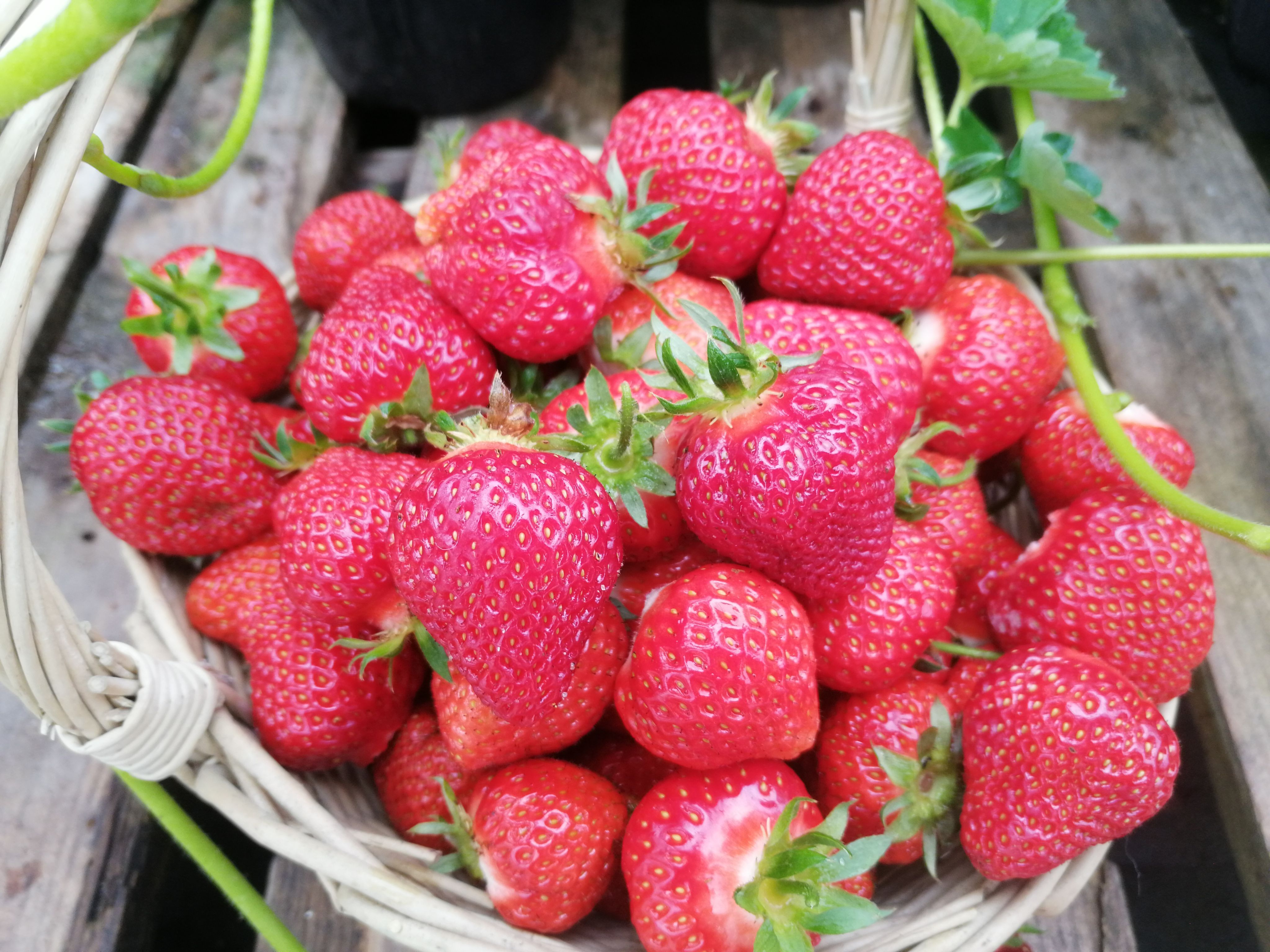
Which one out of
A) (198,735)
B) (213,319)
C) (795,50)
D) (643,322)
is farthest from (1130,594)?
(795,50)

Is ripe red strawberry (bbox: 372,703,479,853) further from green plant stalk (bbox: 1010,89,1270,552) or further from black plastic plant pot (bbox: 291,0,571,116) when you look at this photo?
black plastic plant pot (bbox: 291,0,571,116)

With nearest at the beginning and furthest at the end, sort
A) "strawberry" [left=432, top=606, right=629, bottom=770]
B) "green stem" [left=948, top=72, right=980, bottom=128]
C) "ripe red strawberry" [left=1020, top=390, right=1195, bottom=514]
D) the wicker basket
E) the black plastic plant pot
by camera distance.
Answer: the wicker basket, "strawberry" [left=432, top=606, right=629, bottom=770], "ripe red strawberry" [left=1020, top=390, right=1195, bottom=514], "green stem" [left=948, top=72, right=980, bottom=128], the black plastic plant pot

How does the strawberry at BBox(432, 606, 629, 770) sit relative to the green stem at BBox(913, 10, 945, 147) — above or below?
below

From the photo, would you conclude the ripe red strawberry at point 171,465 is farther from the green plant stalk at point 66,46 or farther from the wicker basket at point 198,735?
the green plant stalk at point 66,46

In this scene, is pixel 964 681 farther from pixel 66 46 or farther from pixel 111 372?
pixel 111 372

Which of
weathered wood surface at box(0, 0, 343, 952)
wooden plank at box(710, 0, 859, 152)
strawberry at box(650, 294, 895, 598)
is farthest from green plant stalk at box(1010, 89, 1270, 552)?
weathered wood surface at box(0, 0, 343, 952)

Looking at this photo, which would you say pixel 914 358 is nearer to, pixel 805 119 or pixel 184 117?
pixel 805 119

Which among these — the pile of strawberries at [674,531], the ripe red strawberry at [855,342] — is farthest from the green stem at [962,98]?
the ripe red strawberry at [855,342]
